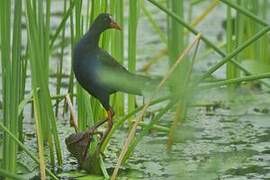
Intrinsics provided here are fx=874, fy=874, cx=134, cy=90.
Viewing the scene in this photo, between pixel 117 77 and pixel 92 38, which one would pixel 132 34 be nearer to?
pixel 92 38

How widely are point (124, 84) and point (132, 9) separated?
820mm

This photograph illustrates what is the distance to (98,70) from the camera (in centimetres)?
322

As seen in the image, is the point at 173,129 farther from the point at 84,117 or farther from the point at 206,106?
the point at 206,106

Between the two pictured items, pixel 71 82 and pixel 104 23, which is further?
pixel 71 82

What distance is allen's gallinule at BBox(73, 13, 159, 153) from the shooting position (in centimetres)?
320

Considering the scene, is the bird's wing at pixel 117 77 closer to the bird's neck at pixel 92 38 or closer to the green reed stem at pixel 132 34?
the bird's neck at pixel 92 38

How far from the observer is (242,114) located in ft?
15.3

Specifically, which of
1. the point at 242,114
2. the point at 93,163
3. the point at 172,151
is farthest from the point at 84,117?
the point at 242,114

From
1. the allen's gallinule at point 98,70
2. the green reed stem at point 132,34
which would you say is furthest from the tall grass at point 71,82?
the allen's gallinule at point 98,70

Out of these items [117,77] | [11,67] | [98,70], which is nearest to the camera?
[11,67]

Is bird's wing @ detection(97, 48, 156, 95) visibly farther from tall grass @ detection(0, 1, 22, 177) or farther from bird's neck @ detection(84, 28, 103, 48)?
tall grass @ detection(0, 1, 22, 177)

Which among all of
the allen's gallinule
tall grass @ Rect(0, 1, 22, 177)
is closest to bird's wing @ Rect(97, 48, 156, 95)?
the allen's gallinule

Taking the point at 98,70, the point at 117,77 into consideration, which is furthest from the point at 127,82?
the point at 98,70

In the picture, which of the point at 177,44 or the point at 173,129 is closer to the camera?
the point at 173,129
